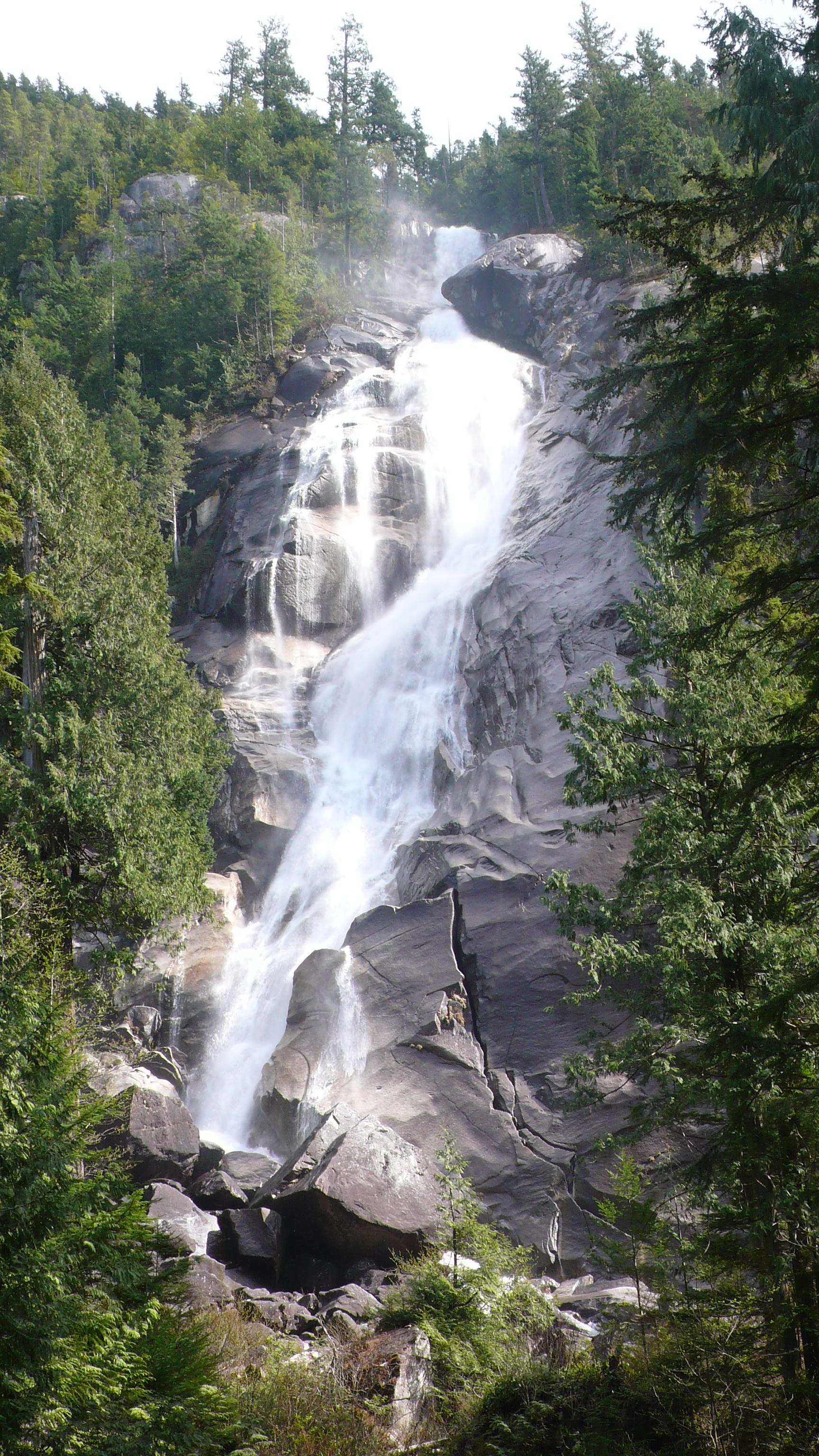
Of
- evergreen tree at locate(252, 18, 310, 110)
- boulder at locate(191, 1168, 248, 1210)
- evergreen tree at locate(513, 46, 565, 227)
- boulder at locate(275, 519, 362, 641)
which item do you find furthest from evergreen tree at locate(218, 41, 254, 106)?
boulder at locate(191, 1168, 248, 1210)

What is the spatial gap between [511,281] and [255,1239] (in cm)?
5045

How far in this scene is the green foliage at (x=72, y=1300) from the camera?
7.04m

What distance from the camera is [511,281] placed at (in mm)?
53656

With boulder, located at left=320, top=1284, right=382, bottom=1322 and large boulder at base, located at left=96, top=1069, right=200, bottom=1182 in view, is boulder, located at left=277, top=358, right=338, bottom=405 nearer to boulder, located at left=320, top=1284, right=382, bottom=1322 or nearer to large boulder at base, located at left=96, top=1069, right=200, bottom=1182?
large boulder at base, located at left=96, top=1069, right=200, bottom=1182

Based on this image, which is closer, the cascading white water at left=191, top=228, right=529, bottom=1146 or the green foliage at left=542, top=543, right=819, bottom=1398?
the green foliage at left=542, top=543, right=819, bottom=1398

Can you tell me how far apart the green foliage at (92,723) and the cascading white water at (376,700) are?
4.91m

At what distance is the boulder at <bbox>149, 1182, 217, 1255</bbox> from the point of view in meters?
15.8

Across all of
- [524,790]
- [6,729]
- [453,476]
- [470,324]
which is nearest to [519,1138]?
[524,790]

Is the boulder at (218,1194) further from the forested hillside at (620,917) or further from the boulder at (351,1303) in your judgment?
the boulder at (351,1303)

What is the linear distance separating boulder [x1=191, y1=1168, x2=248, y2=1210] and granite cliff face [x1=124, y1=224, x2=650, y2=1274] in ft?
4.87

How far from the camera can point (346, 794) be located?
31219 mm

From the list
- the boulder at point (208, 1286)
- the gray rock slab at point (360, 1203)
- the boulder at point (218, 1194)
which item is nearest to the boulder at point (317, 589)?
the boulder at point (218, 1194)

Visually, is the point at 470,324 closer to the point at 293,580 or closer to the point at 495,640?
the point at 293,580

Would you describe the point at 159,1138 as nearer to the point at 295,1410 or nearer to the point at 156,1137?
the point at 156,1137
